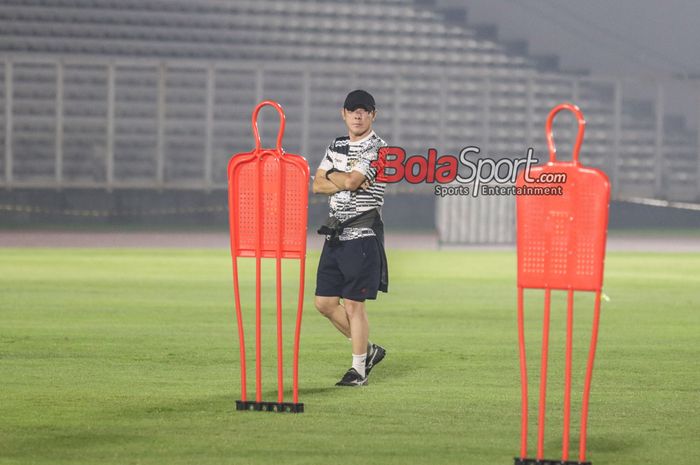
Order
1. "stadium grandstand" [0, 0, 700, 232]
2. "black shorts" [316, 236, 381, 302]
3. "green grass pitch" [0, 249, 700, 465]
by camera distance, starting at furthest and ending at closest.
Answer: "stadium grandstand" [0, 0, 700, 232] < "black shorts" [316, 236, 381, 302] < "green grass pitch" [0, 249, 700, 465]

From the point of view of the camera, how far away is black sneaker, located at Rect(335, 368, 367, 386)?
738 centimetres

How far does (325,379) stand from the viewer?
7.69m

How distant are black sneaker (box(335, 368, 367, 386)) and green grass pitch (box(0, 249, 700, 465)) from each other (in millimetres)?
56

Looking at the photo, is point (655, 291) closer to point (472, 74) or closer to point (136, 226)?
point (136, 226)

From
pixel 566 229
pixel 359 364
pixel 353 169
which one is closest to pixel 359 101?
pixel 353 169

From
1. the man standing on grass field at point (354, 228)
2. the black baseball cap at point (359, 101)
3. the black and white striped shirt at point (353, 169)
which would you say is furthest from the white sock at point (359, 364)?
the black baseball cap at point (359, 101)

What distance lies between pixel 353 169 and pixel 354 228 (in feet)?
1.31

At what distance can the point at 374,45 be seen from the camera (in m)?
34.6

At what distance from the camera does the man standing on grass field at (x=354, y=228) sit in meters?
7.14

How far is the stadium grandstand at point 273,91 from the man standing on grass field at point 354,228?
2169 centimetres
